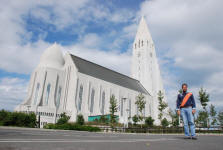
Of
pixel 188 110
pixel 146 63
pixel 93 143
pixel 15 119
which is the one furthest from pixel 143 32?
pixel 93 143

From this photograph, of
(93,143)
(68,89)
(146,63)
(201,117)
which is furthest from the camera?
(146,63)

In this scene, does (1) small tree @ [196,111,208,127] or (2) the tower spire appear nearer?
(1) small tree @ [196,111,208,127]

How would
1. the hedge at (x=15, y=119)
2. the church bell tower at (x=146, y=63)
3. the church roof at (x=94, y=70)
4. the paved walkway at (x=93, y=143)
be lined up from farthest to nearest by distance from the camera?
the church bell tower at (x=146, y=63)
the church roof at (x=94, y=70)
the hedge at (x=15, y=119)
the paved walkway at (x=93, y=143)

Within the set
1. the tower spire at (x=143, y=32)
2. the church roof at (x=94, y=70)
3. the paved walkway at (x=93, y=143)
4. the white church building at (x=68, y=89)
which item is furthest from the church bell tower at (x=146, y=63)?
the paved walkway at (x=93, y=143)

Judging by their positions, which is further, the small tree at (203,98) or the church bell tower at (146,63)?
the church bell tower at (146,63)

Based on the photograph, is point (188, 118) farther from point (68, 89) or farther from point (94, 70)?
point (94, 70)

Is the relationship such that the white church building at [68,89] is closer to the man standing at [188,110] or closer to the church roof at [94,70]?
the church roof at [94,70]

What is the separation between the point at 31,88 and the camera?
46.8m

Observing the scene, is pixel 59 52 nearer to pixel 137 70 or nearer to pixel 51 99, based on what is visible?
pixel 51 99

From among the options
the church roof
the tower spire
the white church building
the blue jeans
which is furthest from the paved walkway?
the tower spire

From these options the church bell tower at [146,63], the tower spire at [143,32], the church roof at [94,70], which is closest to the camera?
the church roof at [94,70]

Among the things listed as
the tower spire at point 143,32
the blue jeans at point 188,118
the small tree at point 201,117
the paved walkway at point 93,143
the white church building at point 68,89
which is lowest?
the small tree at point 201,117

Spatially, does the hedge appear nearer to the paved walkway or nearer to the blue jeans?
the paved walkway

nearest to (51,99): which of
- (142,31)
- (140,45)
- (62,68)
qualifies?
(62,68)
